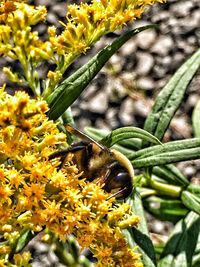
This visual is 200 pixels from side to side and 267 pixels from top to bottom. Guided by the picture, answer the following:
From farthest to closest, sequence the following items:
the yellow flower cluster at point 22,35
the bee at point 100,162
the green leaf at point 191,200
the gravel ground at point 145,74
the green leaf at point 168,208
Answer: the gravel ground at point 145,74, the green leaf at point 168,208, the green leaf at point 191,200, the yellow flower cluster at point 22,35, the bee at point 100,162

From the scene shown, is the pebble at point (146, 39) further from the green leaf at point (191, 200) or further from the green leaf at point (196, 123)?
the green leaf at point (191, 200)

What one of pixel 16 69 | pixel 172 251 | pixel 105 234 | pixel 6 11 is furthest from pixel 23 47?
pixel 16 69

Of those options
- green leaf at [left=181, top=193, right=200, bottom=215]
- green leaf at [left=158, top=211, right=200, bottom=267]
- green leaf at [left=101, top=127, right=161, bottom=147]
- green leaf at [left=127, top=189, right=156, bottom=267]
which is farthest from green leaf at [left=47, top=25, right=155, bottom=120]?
green leaf at [left=158, top=211, right=200, bottom=267]

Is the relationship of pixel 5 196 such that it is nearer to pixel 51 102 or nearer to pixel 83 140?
pixel 83 140

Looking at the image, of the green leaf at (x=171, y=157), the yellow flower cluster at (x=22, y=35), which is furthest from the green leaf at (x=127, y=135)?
the yellow flower cluster at (x=22, y=35)

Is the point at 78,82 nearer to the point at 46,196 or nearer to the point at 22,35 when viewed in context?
the point at 22,35
